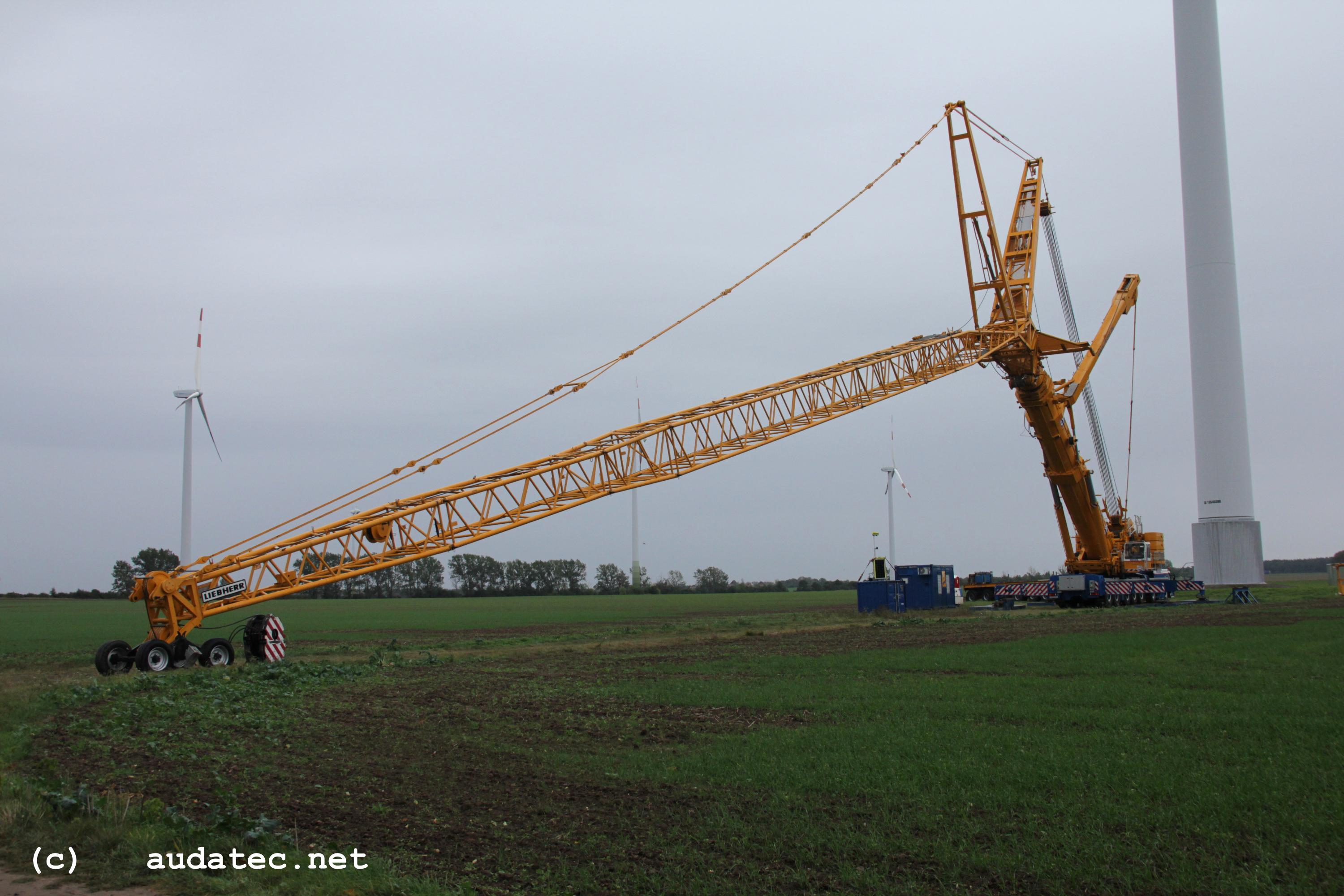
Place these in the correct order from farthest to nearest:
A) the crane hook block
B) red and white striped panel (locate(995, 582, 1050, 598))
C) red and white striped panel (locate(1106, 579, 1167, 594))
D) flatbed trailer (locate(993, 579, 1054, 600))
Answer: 1. red and white striped panel (locate(995, 582, 1050, 598))
2. flatbed trailer (locate(993, 579, 1054, 600))
3. red and white striped panel (locate(1106, 579, 1167, 594))
4. the crane hook block

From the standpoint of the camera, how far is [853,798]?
1020cm

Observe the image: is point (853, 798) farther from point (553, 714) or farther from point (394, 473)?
point (394, 473)

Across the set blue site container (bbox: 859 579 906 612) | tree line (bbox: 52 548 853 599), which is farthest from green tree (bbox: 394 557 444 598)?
blue site container (bbox: 859 579 906 612)

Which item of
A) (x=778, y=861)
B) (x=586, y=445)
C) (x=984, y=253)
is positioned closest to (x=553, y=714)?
(x=778, y=861)

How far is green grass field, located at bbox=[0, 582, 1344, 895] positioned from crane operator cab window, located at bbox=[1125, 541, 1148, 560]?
1184 inches

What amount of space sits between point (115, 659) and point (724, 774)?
22910mm

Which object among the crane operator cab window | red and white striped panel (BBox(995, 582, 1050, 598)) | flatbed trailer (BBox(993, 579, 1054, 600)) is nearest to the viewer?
flatbed trailer (BBox(993, 579, 1054, 600))

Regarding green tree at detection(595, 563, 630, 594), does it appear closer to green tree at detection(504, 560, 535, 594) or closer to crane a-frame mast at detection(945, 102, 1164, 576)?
green tree at detection(504, 560, 535, 594)

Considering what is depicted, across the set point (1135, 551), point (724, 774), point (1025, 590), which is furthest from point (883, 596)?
point (724, 774)

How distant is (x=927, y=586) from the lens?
53625 millimetres

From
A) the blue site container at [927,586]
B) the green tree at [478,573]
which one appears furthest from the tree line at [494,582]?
the blue site container at [927,586]

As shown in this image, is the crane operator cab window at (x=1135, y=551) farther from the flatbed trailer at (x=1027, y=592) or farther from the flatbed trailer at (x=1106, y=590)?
the flatbed trailer at (x=1027, y=592)

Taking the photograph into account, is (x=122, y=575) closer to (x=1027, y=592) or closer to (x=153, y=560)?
(x=153, y=560)

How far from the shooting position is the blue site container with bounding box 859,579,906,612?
52000 millimetres
